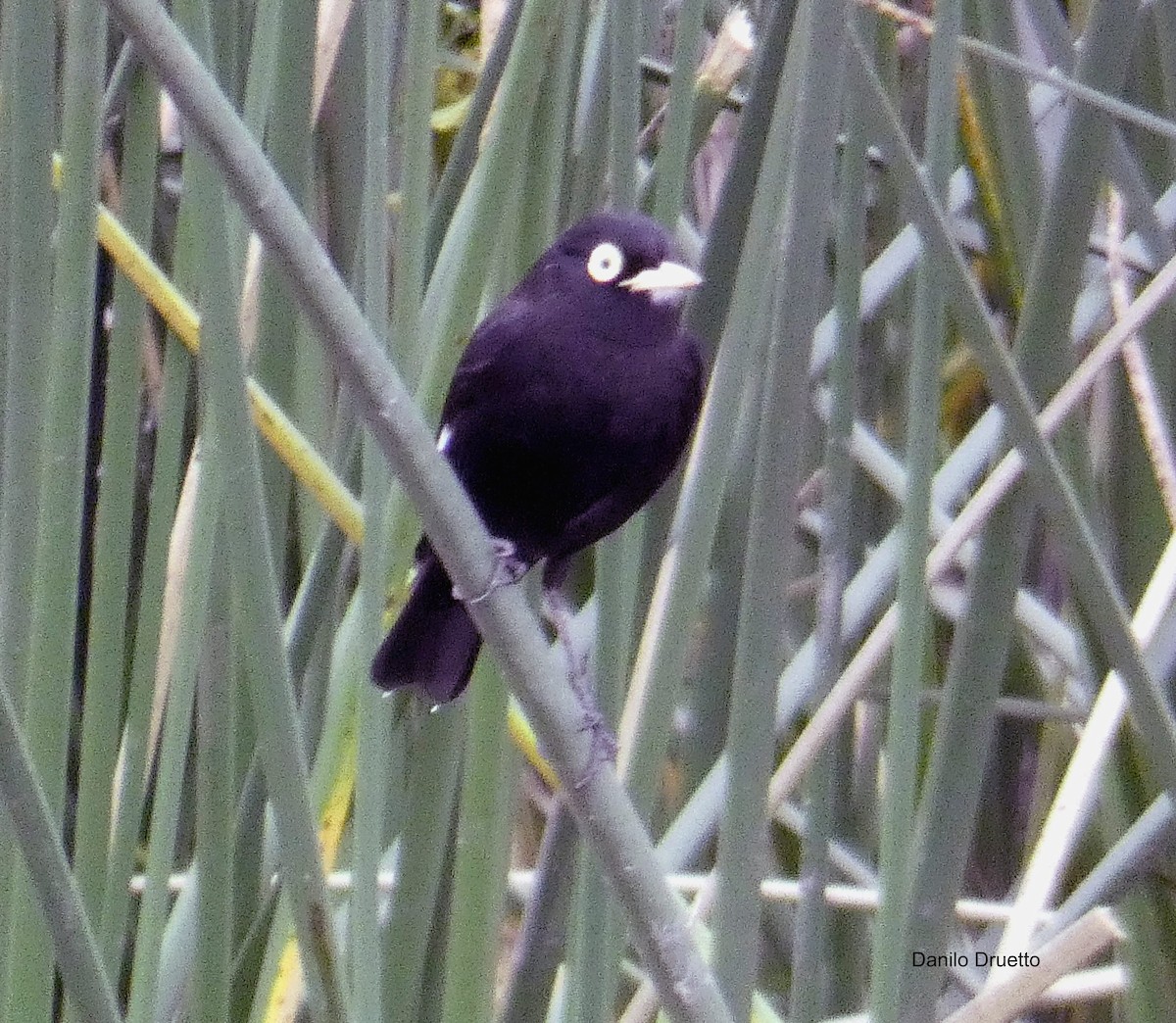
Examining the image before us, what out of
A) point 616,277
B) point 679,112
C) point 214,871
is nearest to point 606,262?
point 616,277

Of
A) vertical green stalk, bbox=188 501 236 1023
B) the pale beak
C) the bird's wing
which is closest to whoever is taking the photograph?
vertical green stalk, bbox=188 501 236 1023

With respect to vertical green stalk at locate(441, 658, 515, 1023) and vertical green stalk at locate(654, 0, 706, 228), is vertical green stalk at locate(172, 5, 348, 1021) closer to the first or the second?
vertical green stalk at locate(441, 658, 515, 1023)

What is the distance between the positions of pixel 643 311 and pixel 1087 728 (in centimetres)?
40

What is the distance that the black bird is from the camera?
1.13m

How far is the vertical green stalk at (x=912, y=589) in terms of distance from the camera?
0.81 meters

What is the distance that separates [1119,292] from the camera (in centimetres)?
116

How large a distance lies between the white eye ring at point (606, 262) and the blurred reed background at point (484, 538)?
0.10ft

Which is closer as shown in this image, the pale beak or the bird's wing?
the pale beak

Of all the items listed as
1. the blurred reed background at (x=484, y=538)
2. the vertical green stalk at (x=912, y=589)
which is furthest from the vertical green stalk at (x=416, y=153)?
the vertical green stalk at (x=912, y=589)

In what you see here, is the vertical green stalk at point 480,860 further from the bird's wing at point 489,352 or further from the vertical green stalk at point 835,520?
the bird's wing at point 489,352

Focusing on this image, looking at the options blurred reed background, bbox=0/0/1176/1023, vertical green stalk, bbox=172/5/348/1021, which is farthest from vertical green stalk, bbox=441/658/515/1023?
vertical green stalk, bbox=172/5/348/1021

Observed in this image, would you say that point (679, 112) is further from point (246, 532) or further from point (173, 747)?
point (173, 747)

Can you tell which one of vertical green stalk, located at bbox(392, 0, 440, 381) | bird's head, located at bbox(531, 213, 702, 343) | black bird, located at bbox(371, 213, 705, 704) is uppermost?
vertical green stalk, located at bbox(392, 0, 440, 381)

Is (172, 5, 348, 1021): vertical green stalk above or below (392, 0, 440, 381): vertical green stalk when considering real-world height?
below
